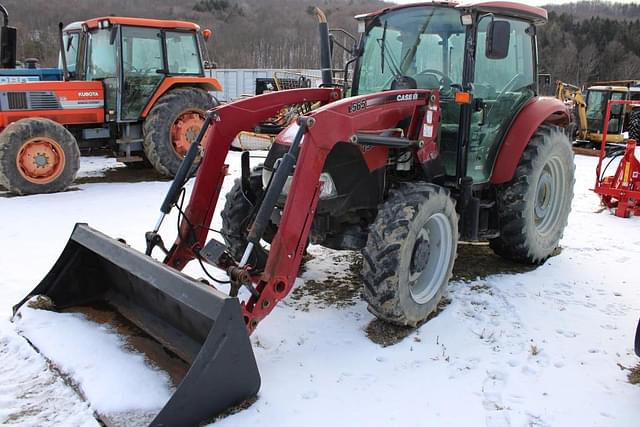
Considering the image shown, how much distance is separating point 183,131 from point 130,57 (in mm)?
1381

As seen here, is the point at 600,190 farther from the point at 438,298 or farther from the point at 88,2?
the point at 88,2

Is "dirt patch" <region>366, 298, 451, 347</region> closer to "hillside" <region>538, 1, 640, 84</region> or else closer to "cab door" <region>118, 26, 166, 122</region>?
"cab door" <region>118, 26, 166, 122</region>

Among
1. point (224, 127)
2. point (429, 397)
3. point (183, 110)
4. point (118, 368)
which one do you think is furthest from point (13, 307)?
point (183, 110)

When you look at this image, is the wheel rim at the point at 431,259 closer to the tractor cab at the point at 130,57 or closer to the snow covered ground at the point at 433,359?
the snow covered ground at the point at 433,359

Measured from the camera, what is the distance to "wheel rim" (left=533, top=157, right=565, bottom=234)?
17.7 ft

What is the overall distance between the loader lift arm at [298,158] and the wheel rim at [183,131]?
5.03 meters

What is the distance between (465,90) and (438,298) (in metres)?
1.58

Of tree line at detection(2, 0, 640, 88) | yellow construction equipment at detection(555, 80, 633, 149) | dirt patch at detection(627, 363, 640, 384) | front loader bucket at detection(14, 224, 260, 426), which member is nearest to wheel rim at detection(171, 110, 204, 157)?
front loader bucket at detection(14, 224, 260, 426)

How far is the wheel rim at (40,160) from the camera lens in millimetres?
7840

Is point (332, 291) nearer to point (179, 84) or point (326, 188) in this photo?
point (326, 188)

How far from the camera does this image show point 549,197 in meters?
5.52

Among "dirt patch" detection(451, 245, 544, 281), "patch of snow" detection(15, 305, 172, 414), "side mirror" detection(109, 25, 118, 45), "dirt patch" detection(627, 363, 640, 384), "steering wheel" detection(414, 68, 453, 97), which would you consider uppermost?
"side mirror" detection(109, 25, 118, 45)

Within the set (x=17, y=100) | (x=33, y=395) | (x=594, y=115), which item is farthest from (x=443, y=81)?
(x=594, y=115)

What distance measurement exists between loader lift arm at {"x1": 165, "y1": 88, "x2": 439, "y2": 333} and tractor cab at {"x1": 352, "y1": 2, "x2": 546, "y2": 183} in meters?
0.38
